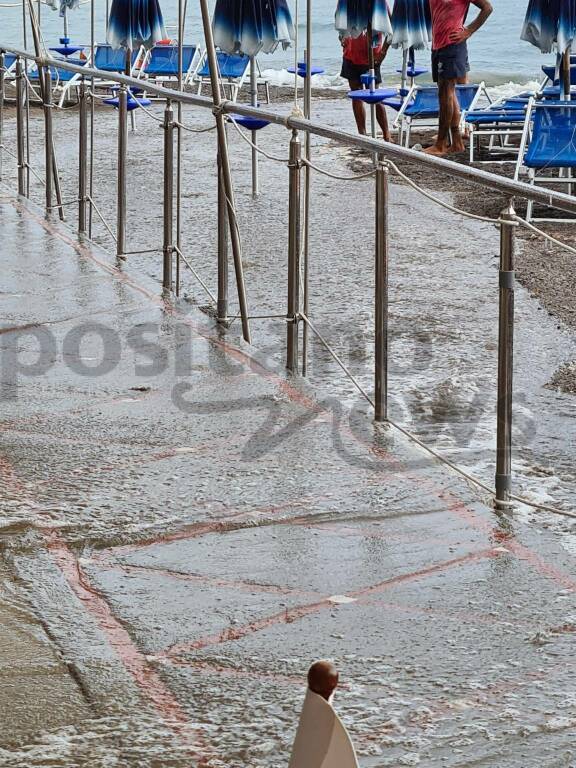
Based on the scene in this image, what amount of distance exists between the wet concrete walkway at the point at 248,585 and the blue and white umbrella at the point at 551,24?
7129 mm

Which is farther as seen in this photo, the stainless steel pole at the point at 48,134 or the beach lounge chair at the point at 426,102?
the beach lounge chair at the point at 426,102

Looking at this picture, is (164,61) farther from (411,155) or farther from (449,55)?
(411,155)

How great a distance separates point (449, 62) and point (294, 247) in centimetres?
885

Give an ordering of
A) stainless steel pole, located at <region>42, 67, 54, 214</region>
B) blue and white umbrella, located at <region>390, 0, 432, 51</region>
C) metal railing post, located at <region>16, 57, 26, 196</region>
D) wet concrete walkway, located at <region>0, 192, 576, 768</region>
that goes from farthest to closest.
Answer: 1. blue and white umbrella, located at <region>390, 0, 432, 51</region>
2. metal railing post, located at <region>16, 57, 26, 196</region>
3. stainless steel pole, located at <region>42, 67, 54, 214</region>
4. wet concrete walkway, located at <region>0, 192, 576, 768</region>

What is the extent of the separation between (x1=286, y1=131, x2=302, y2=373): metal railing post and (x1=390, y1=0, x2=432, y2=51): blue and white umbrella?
1004cm

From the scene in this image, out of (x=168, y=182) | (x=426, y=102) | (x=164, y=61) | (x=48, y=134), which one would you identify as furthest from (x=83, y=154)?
(x=164, y=61)

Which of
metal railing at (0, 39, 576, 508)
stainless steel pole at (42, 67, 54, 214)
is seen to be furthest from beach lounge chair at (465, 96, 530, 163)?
metal railing at (0, 39, 576, 508)

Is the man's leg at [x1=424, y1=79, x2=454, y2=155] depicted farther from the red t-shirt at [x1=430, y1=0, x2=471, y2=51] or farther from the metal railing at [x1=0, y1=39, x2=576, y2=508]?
the metal railing at [x1=0, y1=39, x2=576, y2=508]

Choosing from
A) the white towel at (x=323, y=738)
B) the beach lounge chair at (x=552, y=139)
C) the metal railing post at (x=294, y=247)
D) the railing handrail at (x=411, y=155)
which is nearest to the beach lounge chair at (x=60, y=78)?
the beach lounge chair at (x=552, y=139)

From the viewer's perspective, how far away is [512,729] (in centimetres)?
281

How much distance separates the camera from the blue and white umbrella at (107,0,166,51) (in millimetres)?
13773

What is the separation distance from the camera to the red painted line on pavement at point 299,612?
3.19 m

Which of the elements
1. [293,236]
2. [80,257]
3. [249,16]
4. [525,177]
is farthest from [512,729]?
[525,177]

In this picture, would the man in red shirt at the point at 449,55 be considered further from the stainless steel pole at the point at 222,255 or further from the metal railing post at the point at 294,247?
the metal railing post at the point at 294,247
